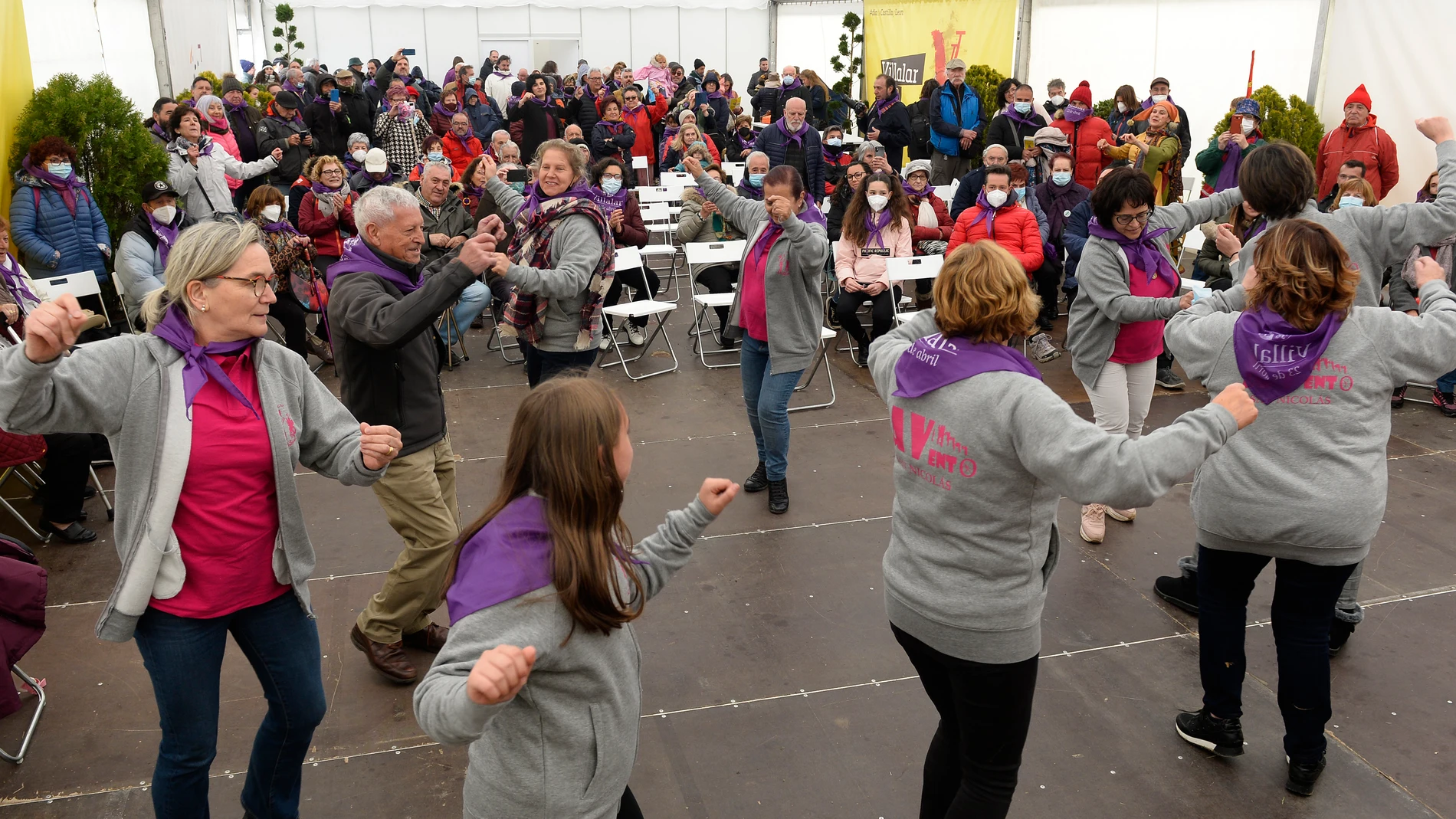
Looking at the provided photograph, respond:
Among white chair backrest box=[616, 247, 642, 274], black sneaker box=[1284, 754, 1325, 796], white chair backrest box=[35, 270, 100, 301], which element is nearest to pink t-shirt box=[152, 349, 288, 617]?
black sneaker box=[1284, 754, 1325, 796]

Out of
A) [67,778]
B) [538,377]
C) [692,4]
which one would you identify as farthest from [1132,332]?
[692,4]

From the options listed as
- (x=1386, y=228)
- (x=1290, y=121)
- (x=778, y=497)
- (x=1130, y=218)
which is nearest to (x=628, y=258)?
(x=778, y=497)

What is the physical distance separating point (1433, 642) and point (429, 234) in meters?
7.11

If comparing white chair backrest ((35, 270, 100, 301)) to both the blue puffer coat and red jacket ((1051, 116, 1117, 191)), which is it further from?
red jacket ((1051, 116, 1117, 191))

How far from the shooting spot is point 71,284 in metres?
7.16

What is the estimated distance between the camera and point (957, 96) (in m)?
12.8

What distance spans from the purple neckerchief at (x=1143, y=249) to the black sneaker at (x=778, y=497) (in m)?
2.04

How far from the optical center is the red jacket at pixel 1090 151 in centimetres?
1120

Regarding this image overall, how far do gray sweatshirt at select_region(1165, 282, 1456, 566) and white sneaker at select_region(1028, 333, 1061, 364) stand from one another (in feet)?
17.7

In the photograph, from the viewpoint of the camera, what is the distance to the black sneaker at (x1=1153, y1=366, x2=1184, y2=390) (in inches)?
311

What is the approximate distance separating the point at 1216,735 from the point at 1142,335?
2206 millimetres

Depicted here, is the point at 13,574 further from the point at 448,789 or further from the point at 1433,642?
the point at 1433,642

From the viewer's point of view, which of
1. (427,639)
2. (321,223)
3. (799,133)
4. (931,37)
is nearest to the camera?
(427,639)

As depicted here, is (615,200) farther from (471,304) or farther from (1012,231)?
(1012,231)
